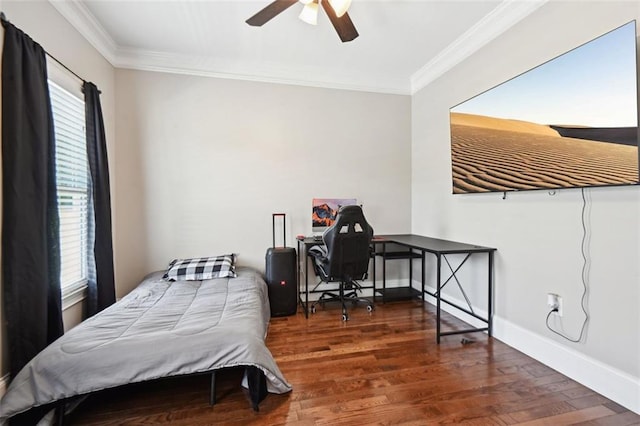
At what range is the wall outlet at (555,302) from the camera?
2.04 meters

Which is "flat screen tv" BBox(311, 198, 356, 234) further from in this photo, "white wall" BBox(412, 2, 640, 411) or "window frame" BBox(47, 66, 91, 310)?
"window frame" BBox(47, 66, 91, 310)

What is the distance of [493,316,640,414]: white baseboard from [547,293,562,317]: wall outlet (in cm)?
24

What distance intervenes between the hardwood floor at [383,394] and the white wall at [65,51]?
3.05ft

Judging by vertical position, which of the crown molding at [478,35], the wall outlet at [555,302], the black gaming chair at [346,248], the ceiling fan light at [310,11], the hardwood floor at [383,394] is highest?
the crown molding at [478,35]

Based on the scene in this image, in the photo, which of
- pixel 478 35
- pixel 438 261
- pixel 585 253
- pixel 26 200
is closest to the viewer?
A: pixel 26 200

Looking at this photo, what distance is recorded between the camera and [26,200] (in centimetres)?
176

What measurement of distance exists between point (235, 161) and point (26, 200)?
1.88 metres

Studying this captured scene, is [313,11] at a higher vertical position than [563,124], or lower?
higher

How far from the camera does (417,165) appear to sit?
149 inches

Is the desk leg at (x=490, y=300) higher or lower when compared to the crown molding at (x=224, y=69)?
lower

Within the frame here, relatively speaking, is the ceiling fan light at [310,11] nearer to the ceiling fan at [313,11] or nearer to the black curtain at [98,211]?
the ceiling fan at [313,11]

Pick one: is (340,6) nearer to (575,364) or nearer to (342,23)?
(342,23)

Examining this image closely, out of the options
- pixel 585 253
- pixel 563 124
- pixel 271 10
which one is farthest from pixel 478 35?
pixel 585 253

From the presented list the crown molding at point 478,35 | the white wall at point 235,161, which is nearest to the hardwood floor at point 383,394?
the white wall at point 235,161
